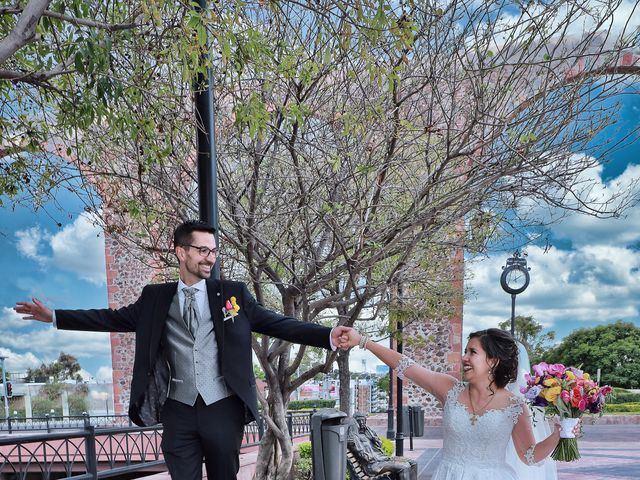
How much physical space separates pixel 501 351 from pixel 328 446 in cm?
129

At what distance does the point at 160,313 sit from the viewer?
3.28m

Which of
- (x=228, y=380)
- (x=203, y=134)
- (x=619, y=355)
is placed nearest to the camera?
(x=228, y=380)

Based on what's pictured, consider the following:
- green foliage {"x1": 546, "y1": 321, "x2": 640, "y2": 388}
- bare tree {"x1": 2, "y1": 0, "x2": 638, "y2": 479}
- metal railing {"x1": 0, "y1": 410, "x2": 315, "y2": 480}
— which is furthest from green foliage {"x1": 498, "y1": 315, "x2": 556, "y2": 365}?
bare tree {"x1": 2, "y1": 0, "x2": 638, "y2": 479}

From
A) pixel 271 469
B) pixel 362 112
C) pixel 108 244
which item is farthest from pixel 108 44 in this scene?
pixel 108 244

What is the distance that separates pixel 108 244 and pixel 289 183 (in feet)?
52.4

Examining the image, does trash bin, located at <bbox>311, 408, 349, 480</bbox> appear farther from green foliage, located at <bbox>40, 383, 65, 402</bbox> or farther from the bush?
green foliage, located at <bbox>40, 383, 65, 402</bbox>

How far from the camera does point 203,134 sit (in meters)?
4.10

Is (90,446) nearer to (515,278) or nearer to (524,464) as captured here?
(524,464)

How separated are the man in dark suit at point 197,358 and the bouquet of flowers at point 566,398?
1.17m

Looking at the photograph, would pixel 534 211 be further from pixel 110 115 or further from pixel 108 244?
pixel 108 244


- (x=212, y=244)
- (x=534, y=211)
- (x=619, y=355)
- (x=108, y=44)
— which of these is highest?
(x=108, y=44)

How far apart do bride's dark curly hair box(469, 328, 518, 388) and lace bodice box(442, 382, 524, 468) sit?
161 mm

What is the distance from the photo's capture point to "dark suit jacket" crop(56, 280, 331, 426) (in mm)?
3209

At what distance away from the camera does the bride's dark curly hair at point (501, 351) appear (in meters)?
3.58
